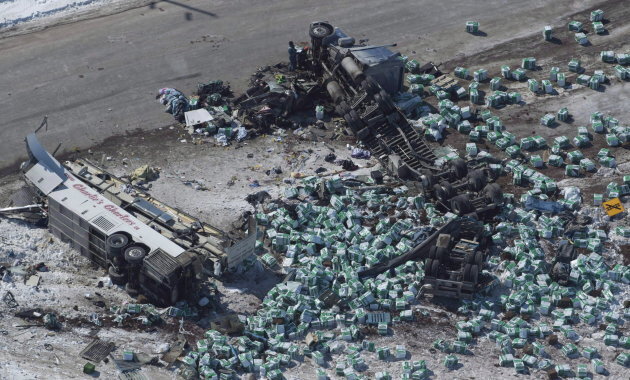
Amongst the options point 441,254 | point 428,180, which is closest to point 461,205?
point 428,180

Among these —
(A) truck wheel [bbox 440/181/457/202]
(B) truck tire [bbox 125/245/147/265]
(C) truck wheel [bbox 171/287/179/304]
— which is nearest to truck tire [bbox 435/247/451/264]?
(A) truck wheel [bbox 440/181/457/202]

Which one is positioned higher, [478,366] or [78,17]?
[78,17]

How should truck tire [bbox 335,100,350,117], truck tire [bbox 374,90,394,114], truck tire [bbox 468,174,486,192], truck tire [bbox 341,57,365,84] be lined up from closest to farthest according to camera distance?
truck tire [bbox 468,174,486,192] → truck tire [bbox 374,90,394,114] → truck tire [bbox 335,100,350,117] → truck tire [bbox 341,57,365,84]

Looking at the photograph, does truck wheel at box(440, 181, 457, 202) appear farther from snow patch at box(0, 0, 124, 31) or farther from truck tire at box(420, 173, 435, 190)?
snow patch at box(0, 0, 124, 31)

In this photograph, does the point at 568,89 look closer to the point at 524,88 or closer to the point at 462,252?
the point at 524,88

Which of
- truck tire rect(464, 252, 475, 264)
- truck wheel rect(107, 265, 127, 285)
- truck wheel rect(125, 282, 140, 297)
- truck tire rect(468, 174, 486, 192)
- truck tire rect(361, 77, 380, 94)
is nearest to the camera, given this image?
truck tire rect(464, 252, 475, 264)

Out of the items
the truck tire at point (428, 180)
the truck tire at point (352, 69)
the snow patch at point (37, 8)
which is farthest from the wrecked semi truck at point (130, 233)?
the snow patch at point (37, 8)

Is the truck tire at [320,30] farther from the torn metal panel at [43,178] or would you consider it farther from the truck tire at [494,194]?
the torn metal panel at [43,178]

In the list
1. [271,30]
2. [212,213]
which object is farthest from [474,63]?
[212,213]
